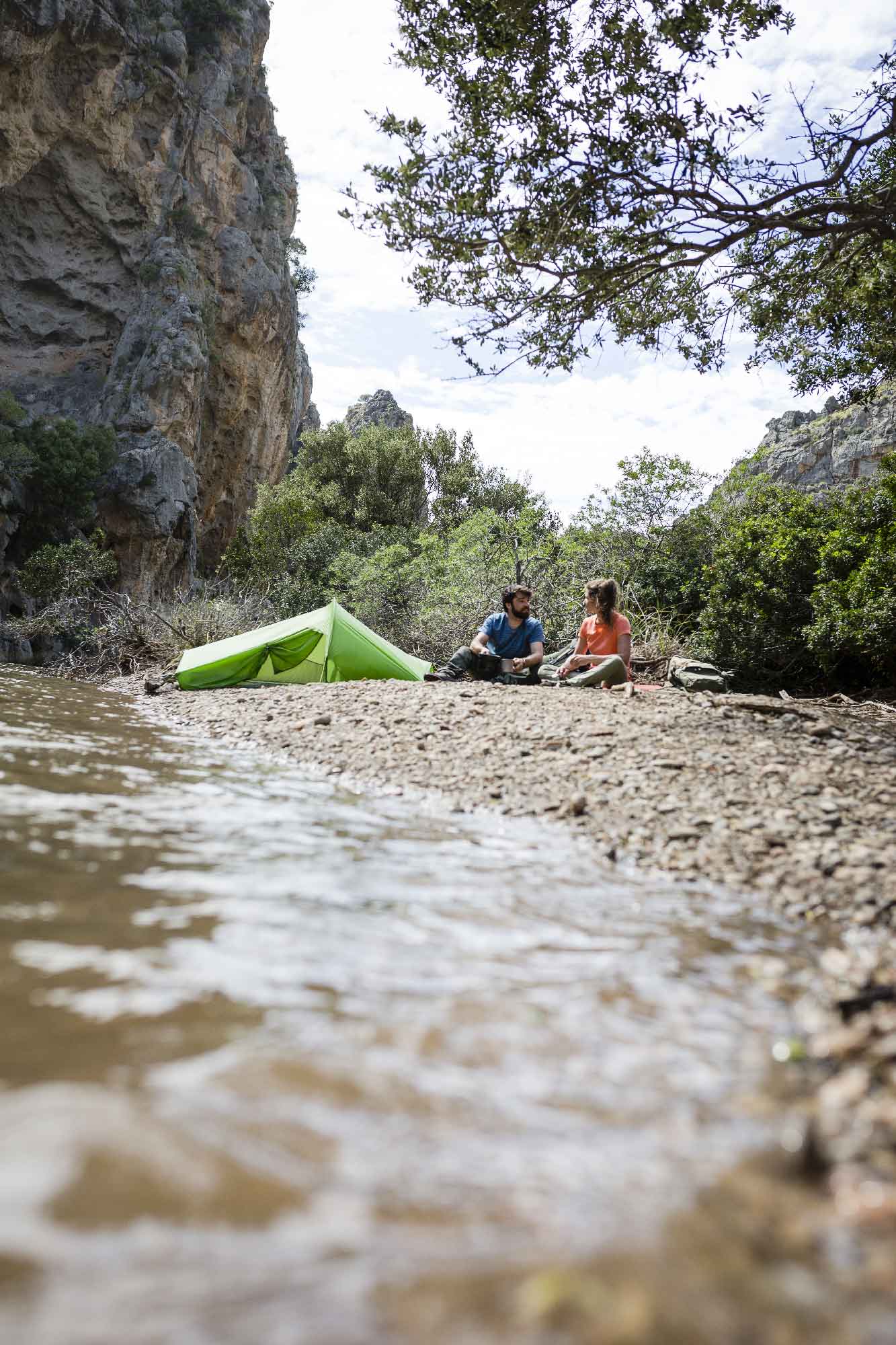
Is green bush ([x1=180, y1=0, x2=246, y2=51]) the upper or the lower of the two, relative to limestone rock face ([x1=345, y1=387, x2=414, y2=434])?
upper

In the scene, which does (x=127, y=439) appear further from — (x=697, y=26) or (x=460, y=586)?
(x=697, y=26)

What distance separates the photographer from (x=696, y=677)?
10.2 m

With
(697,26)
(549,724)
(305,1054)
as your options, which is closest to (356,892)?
(305,1054)

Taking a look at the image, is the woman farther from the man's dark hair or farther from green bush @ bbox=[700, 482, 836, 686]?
green bush @ bbox=[700, 482, 836, 686]

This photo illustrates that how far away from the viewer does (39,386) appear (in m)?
30.0

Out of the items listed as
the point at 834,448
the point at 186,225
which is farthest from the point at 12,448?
the point at 834,448

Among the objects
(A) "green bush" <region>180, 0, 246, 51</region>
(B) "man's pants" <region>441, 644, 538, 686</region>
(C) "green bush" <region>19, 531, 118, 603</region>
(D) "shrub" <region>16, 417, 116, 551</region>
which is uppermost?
(A) "green bush" <region>180, 0, 246, 51</region>

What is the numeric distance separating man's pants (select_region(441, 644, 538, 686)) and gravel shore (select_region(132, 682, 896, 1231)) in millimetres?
882

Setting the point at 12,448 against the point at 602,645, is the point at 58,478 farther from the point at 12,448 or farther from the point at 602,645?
the point at 602,645

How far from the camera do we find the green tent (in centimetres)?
1194

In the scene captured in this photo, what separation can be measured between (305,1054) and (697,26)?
932cm

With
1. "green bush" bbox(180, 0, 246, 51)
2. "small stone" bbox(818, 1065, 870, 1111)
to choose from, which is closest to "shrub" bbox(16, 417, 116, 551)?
"green bush" bbox(180, 0, 246, 51)

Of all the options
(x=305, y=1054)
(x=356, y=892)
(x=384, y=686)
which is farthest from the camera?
(x=384, y=686)

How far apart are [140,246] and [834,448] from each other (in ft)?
91.9
